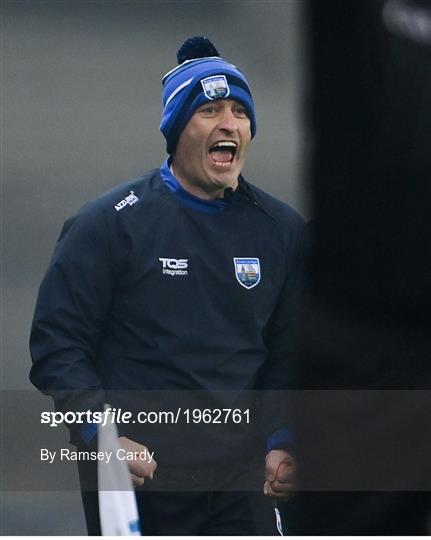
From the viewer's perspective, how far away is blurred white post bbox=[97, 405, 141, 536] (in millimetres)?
2273

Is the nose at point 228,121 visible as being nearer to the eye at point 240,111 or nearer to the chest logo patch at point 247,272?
the eye at point 240,111

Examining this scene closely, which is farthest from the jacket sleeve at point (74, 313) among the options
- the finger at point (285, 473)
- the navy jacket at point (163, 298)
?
the finger at point (285, 473)

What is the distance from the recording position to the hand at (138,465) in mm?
2318

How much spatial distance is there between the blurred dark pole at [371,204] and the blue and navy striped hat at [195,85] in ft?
0.82

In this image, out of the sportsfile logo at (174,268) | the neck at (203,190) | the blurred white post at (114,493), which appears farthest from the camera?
the neck at (203,190)

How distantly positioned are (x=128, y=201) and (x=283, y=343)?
0.38 m

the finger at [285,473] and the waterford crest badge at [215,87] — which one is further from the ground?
the waterford crest badge at [215,87]

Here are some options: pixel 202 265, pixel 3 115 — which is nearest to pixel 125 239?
pixel 202 265

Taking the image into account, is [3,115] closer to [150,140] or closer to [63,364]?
[150,140]

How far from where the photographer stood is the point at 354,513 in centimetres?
222

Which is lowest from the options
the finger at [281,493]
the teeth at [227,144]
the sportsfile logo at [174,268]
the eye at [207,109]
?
the finger at [281,493]

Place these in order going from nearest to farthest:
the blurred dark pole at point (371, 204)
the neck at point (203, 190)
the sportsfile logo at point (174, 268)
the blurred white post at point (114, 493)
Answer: the blurred dark pole at point (371, 204) < the blurred white post at point (114, 493) < the sportsfile logo at point (174, 268) < the neck at point (203, 190)

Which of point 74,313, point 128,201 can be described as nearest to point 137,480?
point 74,313

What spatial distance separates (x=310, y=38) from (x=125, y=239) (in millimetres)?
521
